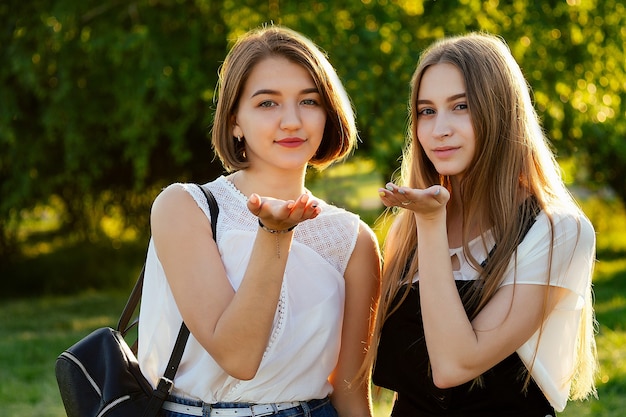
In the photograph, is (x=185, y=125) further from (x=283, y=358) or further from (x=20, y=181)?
(x=283, y=358)

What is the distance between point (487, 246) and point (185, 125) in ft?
22.0

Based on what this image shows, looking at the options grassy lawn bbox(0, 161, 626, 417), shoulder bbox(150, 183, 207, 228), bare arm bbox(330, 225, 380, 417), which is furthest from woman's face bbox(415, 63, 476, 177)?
grassy lawn bbox(0, 161, 626, 417)

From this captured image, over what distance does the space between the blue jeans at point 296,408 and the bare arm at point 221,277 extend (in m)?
0.19

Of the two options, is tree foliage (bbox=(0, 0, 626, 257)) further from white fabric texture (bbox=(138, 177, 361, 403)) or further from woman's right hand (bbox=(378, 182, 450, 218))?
woman's right hand (bbox=(378, 182, 450, 218))

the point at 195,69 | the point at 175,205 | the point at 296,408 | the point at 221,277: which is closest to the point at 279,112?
the point at 175,205

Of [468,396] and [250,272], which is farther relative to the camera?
[468,396]

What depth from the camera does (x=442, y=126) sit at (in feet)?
8.50

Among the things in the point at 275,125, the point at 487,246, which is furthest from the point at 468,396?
the point at 275,125

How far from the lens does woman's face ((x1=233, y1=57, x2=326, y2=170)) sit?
2604 millimetres

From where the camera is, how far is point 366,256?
2.76 m

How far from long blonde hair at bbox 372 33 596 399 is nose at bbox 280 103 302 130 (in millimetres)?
376

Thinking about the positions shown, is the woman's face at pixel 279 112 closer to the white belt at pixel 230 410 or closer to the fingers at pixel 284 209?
the fingers at pixel 284 209

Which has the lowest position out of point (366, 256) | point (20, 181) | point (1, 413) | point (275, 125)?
point (1, 413)

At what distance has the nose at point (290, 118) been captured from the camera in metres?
2.59
